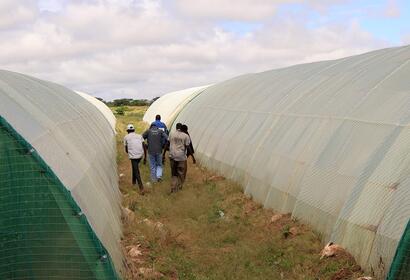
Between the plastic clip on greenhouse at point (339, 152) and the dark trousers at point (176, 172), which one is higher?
the plastic clip on greenhouse at point (339, 152)

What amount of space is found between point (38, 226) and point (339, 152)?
5962mm

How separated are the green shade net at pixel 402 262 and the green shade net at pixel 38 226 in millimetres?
3361

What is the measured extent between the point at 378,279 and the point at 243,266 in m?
2.46

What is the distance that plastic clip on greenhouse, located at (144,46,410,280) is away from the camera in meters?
7.64

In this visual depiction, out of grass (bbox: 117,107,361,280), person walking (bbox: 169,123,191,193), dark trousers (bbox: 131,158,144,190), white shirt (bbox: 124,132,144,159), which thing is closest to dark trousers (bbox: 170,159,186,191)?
person walking (bbox: 169,123,191,193)

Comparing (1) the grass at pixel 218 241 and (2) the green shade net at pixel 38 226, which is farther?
(1) the grass at pixel 218 241

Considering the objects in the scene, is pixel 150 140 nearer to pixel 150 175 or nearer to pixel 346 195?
pixel 150 175

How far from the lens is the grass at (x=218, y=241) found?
330 inches

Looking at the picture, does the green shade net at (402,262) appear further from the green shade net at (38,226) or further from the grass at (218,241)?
the green shade net at (38,226)

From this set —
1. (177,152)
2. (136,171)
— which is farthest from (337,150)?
(136,171)

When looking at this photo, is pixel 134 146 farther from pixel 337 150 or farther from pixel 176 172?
pixel 337 150

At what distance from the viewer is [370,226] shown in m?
7.78

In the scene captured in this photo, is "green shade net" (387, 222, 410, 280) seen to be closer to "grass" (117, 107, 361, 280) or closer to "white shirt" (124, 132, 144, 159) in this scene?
"grass" (117, 107, 361, 280)

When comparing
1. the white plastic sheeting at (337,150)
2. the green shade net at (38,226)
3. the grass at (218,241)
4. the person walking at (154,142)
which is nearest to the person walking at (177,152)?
the grass at (218,241)
